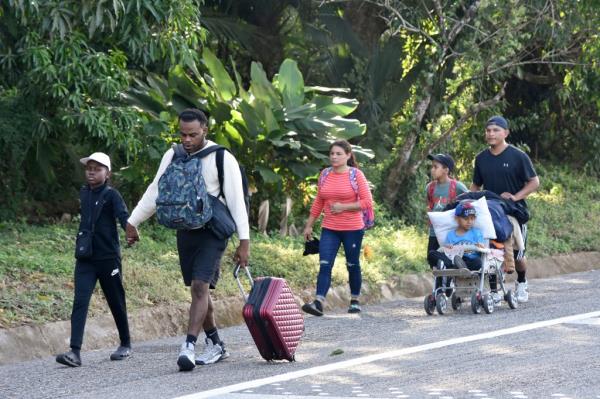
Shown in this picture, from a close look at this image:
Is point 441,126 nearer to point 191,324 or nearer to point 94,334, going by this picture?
point 94,334

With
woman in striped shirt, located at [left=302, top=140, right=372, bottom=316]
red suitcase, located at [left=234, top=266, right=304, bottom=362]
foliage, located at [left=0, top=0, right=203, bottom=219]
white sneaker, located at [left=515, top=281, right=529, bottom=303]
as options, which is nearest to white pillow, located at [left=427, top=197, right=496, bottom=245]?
woman in striped shirt, located at [left=302, top=140, right=372, bottom=316]

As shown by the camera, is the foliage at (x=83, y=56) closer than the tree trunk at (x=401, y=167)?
Answer: Yes

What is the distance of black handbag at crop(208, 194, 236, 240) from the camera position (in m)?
9.05

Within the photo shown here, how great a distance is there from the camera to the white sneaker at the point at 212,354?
9.26 metres

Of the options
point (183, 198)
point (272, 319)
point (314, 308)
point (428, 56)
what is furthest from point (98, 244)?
point (428, 56)

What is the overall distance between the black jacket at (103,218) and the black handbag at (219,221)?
936 millimetres

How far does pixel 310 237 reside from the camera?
42.4 feet

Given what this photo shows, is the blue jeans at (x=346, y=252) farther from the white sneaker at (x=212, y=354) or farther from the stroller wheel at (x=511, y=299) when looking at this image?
the white sneaker at (x=212, y=354)

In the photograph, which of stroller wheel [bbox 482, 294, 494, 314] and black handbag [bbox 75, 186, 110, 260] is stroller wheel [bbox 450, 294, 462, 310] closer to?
stroller wheel [bbox 482, 294, 494, 314]

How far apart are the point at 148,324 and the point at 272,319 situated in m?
2.61

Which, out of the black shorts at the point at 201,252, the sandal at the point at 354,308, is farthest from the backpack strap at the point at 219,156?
the sandal at the point at 354,308

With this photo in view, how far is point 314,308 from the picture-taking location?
40.6 feet

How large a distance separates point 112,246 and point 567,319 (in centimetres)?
405

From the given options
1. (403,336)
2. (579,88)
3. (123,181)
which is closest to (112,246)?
(403,336)
